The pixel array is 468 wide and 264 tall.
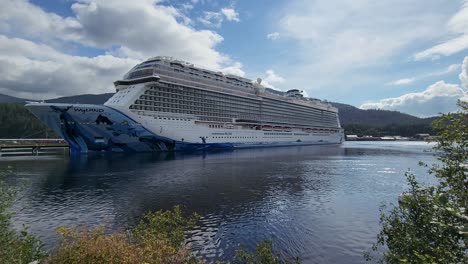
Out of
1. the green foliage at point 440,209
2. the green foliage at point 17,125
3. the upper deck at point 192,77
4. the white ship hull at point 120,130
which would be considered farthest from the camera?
the green foliage at point 17,125

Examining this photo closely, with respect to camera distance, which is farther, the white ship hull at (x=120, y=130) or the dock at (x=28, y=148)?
the dock at (x=28, y=148)

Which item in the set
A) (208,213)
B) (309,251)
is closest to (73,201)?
(208,213)

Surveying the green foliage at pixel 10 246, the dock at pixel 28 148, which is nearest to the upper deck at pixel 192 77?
the dock at pixel 28 148

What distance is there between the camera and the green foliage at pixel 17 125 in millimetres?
125562

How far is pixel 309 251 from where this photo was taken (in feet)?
36.6

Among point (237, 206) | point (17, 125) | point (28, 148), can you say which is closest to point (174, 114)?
point (237, 206)

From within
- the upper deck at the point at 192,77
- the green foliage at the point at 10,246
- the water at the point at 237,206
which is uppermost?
the upper deck at the point at 192,77

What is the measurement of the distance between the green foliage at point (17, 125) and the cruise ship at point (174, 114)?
9338 centimetres

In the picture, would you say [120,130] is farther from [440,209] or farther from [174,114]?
[440,209]

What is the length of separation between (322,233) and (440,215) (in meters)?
8.26

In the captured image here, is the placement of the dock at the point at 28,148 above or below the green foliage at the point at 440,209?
below

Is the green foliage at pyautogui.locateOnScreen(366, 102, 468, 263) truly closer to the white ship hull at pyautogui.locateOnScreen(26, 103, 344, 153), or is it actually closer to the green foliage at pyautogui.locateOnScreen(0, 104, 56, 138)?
the white ship hull at pyautogui.locateOnScreen(26, 103, 344, 153)

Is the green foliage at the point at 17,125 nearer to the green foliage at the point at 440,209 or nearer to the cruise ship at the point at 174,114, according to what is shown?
the cruise ship at the point at 174,114

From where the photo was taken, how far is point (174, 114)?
60.0m
